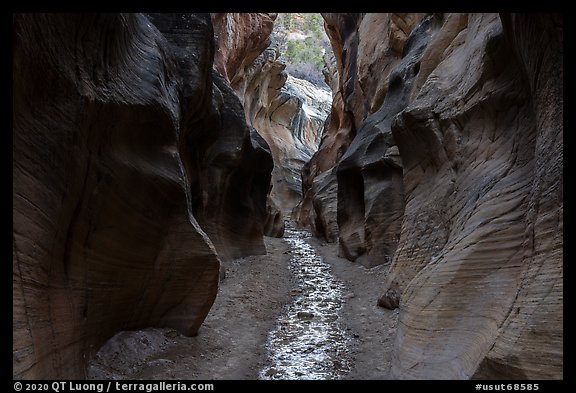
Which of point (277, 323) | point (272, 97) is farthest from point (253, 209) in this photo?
point (272, 97)

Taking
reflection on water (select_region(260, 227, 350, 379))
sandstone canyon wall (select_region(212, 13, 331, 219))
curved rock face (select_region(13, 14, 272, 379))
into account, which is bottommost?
reflection on water (select_region(260, 227, 350, 379))

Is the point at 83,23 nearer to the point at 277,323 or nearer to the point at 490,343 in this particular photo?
the point at 490,343

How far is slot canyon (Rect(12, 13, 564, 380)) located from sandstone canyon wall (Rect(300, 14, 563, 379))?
0.03m

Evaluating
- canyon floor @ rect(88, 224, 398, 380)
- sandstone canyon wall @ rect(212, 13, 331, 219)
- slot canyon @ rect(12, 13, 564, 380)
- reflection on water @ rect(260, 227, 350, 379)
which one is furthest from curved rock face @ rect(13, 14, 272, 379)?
sandstone canyon wall @ rect(212, 13, 331, 219)

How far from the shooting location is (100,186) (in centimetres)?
549

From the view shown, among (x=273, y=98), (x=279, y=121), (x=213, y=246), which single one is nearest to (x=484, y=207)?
(x=213, y=246)

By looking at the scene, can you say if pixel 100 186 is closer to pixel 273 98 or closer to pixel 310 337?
pixel 310 337

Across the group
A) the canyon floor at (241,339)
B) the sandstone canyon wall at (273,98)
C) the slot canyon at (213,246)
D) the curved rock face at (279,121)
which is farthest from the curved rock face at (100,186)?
the curved rock face at (279,121)

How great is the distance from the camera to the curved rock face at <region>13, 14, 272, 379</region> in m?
4.05

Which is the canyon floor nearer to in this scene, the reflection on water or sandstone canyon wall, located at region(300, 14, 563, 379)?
the reflection on water

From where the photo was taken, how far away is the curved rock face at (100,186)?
4.05 meters

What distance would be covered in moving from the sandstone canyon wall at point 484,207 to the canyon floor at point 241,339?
2.68 feet

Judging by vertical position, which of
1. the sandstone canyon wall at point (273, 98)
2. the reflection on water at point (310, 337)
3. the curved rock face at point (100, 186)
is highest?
the sandstone canyon wall at point (273, 98)

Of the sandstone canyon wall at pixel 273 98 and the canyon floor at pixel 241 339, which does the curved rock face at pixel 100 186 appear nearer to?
the canyon floor at pixel 241 339
